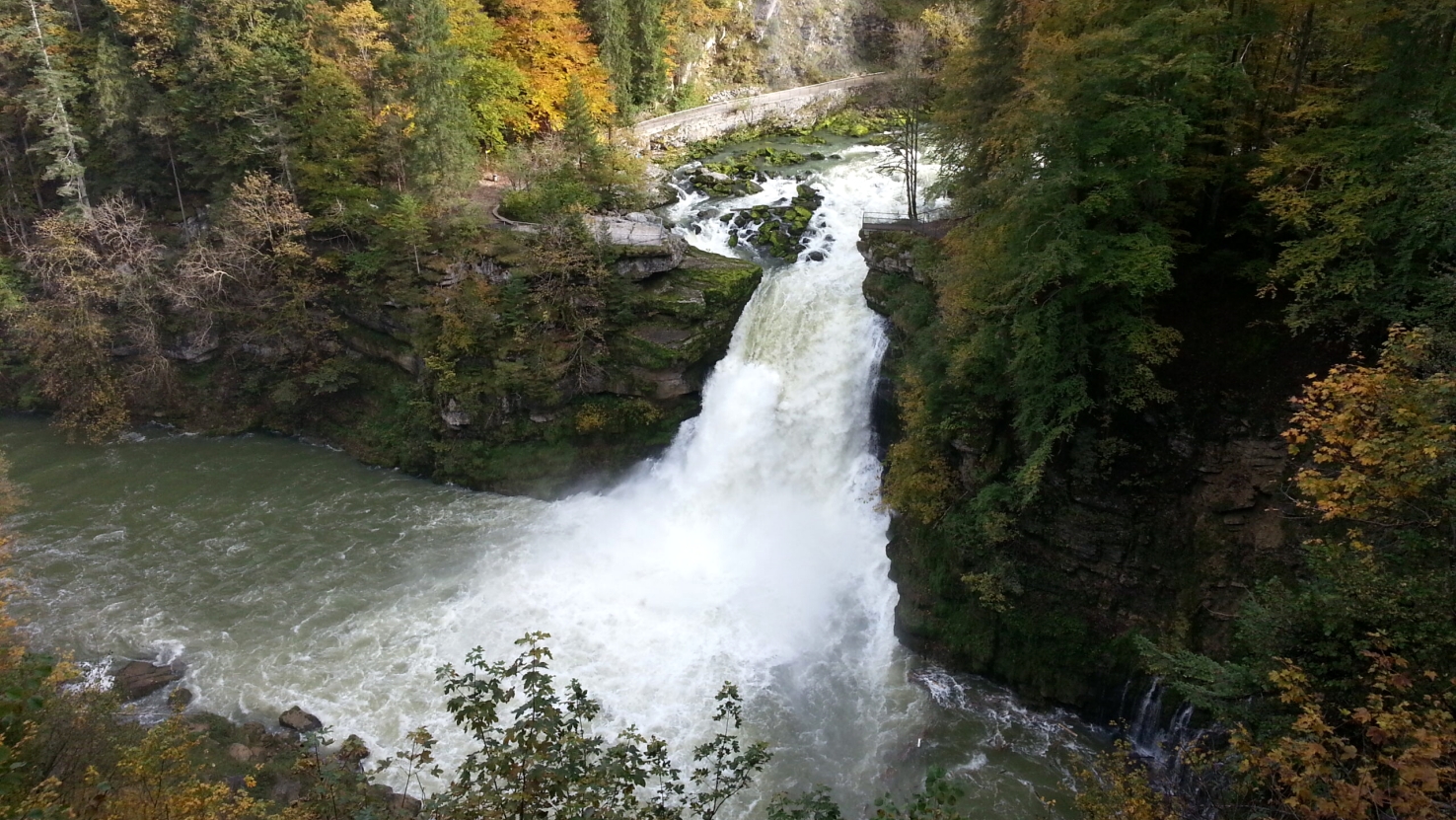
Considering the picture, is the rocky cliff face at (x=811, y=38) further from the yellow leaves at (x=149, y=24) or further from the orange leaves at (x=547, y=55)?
the yellow leaves at (x=149, y=24)

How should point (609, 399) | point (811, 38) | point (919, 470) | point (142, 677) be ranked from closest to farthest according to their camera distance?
point (142, 677) < point (919, 470) < point (609, 399) < point (811, 38)

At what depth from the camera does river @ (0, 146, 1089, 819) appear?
1480cm

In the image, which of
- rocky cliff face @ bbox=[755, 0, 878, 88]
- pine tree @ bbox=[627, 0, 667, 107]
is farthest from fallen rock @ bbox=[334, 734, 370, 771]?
rocky cliff face @ bbox=[755, 0, 878, 88]

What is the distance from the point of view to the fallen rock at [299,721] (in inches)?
567

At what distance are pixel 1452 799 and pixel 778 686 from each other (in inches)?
456

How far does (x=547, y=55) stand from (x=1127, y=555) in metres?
28.8

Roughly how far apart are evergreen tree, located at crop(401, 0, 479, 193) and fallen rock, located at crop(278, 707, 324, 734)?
16.0 metres

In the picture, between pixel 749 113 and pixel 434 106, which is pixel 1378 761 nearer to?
pixel 434 106

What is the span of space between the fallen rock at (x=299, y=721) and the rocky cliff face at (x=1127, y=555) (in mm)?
12545

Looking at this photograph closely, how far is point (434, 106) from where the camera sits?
77.9 ft

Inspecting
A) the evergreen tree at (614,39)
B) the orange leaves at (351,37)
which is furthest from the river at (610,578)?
the evergreen tree at (614,39)

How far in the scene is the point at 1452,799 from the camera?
217 inches

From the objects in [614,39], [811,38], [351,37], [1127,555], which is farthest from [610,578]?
[811,38]

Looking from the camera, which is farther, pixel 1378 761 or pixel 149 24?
pixel 149 24
